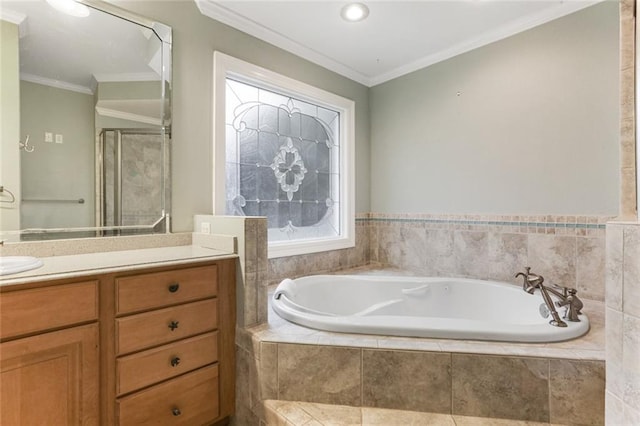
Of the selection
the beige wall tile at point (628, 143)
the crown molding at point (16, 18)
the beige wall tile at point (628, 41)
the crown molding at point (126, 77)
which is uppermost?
the crown molding at point (16, 18)

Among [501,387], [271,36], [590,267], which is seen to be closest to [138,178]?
[271,36]

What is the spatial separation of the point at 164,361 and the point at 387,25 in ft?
8.18

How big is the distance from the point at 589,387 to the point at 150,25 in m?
2.80

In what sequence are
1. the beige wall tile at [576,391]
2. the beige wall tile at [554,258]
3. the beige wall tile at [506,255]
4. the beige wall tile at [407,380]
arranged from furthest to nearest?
1. the beige wall tile at [506,255]
2. the beige wall tile at [554,258]
3. the beige wall tile at [407,380]
4. the beige wall tile at [576,391]

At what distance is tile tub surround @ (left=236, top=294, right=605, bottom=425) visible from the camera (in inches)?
49.4

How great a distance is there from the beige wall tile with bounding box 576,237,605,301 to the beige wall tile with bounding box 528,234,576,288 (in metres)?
0.03

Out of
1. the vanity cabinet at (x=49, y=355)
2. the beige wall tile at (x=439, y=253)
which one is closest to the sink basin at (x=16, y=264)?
the vanity cabinet at (x=49, y=355)

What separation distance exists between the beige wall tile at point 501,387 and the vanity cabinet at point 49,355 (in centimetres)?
147

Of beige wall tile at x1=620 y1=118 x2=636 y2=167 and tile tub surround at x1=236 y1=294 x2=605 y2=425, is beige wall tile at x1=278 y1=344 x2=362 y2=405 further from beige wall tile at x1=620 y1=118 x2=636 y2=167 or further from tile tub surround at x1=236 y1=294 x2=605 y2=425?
beige wall tile at x1=620 y1=118 x2=636 y2=167

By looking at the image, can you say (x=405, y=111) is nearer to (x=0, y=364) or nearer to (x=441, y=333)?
(x=441, y=333)

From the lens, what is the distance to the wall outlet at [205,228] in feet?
6.09

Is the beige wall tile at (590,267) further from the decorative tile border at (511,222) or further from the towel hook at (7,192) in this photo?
the towel hook at (7,192)

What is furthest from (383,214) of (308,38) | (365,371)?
(365,371)

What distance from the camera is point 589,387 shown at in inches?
48.5
